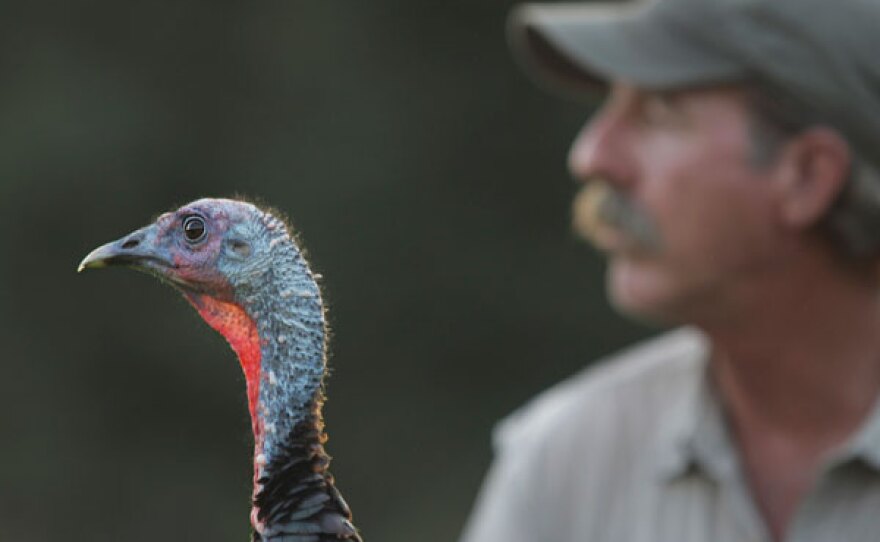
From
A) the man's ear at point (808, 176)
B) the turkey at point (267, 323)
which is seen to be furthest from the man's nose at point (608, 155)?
the turkey at point (267, 323)

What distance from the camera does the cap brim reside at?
107 inches

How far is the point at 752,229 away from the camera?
2756 millimetres

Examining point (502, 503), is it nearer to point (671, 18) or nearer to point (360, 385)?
point (671, 18)

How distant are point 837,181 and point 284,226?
195 centimetres

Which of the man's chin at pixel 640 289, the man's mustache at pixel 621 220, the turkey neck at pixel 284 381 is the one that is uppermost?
the turkey neck at pixel 284 381

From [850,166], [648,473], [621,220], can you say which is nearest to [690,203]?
[621,220]

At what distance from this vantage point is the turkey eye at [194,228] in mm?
957

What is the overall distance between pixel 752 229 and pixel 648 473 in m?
0.61

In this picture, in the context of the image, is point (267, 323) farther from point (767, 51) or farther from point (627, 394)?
point (627, 394)

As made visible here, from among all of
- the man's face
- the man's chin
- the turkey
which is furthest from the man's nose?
the turkey

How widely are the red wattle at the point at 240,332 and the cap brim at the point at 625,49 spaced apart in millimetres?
1863

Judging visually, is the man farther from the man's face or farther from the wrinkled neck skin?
the wrinkled neck skin

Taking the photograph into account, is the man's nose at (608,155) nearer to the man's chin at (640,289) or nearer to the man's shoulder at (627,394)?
the man's chin at (640,289)

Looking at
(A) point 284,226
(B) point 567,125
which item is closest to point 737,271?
(A) point 284,226
